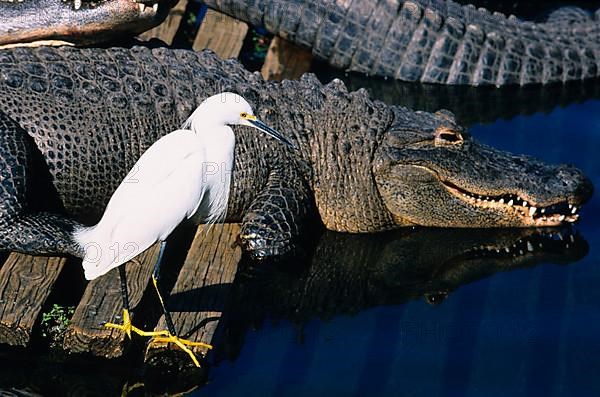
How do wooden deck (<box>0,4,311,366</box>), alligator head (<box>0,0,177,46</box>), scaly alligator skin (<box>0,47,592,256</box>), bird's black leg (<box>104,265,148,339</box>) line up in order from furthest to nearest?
Answer: alligator head (<box>0,0,177,46</box>) → scaly alligator skin (<box>0,47,592,256</box>) → wooden deck (<box>0,4,311,366</box>) → bird's black leg (<box>104,265,148,339</box>)

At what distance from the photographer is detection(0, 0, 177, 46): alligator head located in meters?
6.57

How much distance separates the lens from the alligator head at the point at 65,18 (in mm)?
6566

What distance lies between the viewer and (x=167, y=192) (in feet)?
15.7

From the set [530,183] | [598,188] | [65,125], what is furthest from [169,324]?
[598,188]

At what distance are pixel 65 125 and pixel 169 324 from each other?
4.37ft

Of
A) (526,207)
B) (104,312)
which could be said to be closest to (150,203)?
(104,312)

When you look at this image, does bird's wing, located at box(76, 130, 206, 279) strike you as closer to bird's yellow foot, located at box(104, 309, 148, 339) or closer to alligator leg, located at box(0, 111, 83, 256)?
bird's yellow foot, located at box(104, 309, 148, 339)

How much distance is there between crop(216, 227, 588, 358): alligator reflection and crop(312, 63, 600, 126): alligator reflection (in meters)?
1.52

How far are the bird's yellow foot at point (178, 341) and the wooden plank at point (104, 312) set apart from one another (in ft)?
0.45

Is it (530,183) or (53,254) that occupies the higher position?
(530,183)

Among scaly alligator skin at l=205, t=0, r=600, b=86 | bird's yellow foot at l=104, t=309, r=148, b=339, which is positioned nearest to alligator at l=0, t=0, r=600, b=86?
scaly alligator skin at l=205, t=0, r=600, b=86

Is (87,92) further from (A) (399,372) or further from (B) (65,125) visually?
(A) (399,372)

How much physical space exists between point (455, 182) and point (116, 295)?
1933 mm

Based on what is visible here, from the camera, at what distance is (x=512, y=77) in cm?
809
